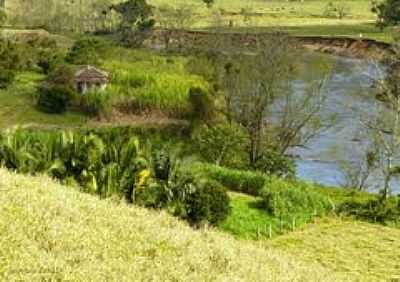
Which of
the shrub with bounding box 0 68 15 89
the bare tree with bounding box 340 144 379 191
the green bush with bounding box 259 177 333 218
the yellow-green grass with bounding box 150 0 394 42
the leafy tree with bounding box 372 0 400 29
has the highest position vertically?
the leafy tree with bounding box 372 0 400 29

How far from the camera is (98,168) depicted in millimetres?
17828

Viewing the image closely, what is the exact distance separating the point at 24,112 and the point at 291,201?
19.9 meters

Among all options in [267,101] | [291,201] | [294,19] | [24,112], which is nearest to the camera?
[291,201]

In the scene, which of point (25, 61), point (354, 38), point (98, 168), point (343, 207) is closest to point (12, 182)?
point (98, 168)

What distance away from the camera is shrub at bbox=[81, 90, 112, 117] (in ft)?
125

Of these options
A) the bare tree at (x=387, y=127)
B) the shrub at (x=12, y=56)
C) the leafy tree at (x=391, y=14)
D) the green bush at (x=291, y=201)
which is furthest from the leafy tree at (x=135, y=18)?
the green bush at (x=291, y=201)

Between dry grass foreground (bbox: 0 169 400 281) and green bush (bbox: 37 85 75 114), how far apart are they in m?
25.6

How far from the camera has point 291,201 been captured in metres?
22.6

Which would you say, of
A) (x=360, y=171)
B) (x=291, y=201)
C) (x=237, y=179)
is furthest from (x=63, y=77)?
(x=291, y=201)

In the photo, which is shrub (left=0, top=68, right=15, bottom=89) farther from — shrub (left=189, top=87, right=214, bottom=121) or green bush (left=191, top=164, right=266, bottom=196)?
green bush (left=191, top=164, right=266, bottom=196)

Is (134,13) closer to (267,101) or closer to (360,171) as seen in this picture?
(267,101)

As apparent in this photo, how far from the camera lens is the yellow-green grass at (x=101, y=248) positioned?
8250 millimetres

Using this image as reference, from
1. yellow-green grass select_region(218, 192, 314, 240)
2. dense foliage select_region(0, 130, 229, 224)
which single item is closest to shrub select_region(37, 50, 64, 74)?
yellow-green grass select_region(218, 192, 314, 240)

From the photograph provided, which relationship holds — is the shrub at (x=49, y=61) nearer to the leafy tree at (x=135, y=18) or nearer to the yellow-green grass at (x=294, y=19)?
the leafy tree at (x=135, y=18)
